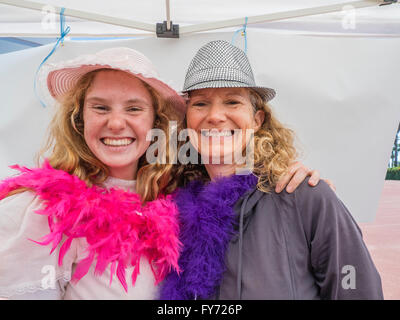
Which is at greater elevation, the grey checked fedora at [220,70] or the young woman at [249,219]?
the grey checked fedora at [220,70]

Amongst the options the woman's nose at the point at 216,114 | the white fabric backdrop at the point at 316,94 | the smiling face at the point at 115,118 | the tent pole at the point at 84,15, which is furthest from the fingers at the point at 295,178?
the tent pole at the point at 84,15

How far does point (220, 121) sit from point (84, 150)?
62 centimetres

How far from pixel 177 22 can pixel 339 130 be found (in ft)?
4.29

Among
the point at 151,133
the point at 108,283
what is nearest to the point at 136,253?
the point at 108,283

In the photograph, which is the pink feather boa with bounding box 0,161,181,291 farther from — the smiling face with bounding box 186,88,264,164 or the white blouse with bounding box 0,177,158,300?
the smiling face with bounding box 186,88,264,164

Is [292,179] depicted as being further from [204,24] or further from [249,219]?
[204,24]

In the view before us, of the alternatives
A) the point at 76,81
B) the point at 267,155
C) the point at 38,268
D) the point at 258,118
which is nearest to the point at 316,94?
the point at 258,118

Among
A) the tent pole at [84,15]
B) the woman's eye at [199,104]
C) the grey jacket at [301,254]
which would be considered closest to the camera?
the grey jacket at [301,254]

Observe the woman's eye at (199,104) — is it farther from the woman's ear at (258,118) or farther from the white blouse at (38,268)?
the white blouse at (38,268)

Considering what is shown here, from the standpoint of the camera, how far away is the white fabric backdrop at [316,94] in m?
1.95

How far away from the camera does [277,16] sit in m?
1.83

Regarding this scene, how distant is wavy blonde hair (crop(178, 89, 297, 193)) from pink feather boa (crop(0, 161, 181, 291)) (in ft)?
0.96

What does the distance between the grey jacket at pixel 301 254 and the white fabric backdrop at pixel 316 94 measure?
3.52ft

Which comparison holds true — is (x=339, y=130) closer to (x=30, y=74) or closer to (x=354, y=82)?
(x=354, y=82)
